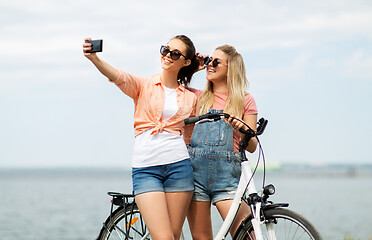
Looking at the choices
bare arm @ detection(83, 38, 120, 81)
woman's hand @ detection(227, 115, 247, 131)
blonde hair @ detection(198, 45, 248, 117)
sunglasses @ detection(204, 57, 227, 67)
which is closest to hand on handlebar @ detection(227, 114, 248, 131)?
woman's hand @ detection(227, 115, 247, 131)

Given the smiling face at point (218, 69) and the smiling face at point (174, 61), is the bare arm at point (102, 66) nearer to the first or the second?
the smiling face at point (174, 61)

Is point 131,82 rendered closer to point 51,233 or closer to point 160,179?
point 160,179

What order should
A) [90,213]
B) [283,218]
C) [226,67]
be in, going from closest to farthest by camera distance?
[283,218] → [226,67] → [90,213]

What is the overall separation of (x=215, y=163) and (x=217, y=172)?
6 cm

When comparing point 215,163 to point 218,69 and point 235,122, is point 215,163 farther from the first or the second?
point 218,69

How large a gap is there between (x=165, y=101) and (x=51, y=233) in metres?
18.1

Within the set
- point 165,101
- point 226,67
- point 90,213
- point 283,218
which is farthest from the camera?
point 90,213

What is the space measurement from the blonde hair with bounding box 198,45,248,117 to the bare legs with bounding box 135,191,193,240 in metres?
0.66

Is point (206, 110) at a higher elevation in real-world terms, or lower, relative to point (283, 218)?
A: higher

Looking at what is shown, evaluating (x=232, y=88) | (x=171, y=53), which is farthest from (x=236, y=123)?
(x=171, y=53)

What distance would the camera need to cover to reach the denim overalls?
4062mm

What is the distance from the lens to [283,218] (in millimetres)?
3691

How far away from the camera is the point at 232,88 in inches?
164

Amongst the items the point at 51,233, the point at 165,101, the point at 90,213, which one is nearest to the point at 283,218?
the point at 165,101
